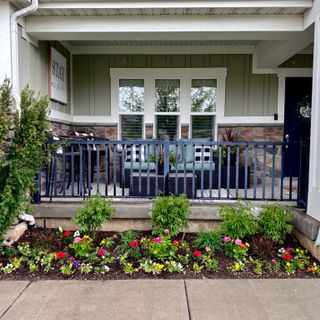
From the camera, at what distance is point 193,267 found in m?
2.83

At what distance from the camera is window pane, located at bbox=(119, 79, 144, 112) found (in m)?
5.58

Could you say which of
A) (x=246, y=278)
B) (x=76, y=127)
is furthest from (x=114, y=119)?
(x=246, y=278)

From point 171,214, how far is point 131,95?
3.11m

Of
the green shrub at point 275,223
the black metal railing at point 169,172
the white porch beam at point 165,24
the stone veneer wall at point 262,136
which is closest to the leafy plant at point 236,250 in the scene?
the green shrub at point 275,223

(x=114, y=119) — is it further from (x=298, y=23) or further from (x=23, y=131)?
(x=298, y=23)

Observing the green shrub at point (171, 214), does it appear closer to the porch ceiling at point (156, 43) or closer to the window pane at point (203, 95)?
the window pane at point (203, 95)

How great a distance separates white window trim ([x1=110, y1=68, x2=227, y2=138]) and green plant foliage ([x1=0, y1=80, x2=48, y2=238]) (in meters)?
2.64

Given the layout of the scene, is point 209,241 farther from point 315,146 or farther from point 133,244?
point 315,146

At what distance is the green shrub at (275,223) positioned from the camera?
10.2 ft

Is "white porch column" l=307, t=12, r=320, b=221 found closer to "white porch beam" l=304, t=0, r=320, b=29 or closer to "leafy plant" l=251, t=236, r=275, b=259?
"white porch beam" l=304, t=0, r=320, b=29

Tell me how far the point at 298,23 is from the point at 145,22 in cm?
171

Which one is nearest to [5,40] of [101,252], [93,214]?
[93,214]

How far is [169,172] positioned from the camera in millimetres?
4199

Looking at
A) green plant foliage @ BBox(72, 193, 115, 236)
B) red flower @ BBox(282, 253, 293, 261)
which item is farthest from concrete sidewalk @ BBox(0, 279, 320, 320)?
green plant foliage @ BBox(72, 193, 115, 236)
